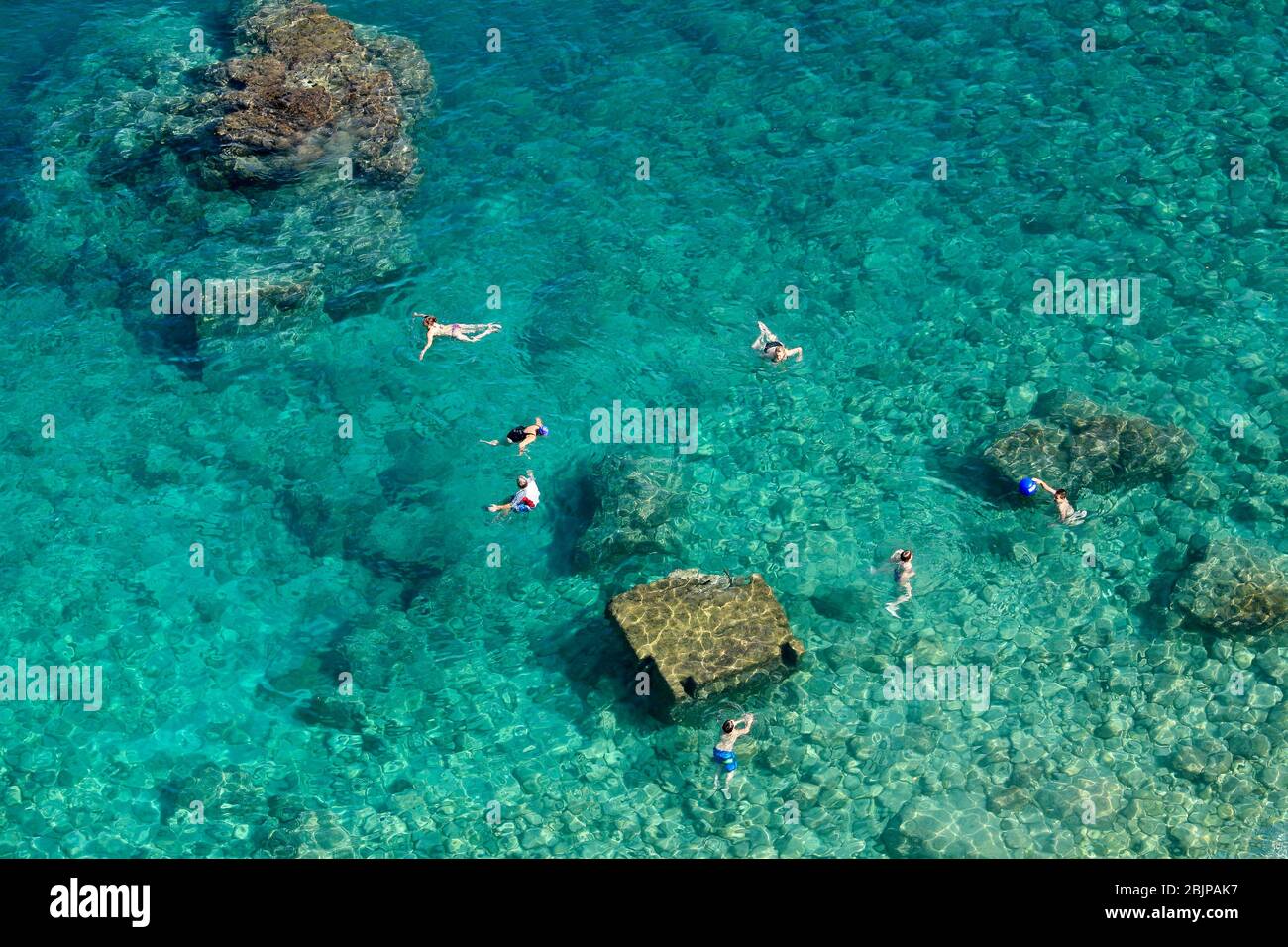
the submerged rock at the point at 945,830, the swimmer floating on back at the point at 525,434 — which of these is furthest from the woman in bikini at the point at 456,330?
the submerged rock at the point at 945,830

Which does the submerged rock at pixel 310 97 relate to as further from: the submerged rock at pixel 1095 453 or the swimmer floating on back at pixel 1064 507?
the swimmer floating on back at pixel 1064 507

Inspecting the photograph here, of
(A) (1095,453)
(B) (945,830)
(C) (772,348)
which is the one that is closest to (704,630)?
(B) (945,830)

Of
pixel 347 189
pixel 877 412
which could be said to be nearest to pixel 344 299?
pixel 347 189

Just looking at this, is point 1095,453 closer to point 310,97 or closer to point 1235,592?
point 1235,592

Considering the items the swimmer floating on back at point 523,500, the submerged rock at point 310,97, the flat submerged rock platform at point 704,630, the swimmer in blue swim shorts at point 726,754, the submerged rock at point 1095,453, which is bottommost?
the swimmer in blue swim shorts at point 726,754

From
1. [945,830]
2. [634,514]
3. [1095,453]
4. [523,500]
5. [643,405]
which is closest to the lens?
[945,830]

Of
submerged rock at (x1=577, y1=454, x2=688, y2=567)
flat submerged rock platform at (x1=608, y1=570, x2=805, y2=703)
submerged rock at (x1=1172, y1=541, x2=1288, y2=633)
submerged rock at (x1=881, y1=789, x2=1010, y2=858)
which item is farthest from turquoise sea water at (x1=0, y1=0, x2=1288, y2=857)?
flat submerged rock platform at (x1=608, y1=570, x2=805, y2=703)
